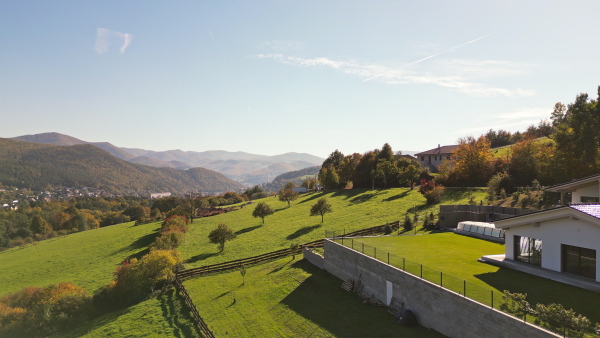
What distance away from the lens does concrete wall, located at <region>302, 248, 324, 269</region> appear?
34.6 metres

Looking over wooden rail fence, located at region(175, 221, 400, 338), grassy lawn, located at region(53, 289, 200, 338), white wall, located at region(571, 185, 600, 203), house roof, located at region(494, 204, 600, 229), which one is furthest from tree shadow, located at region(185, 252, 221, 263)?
white wall, located at region(571, 185, 600, 203)

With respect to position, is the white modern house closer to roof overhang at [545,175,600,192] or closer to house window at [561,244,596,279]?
house window at [561,244,596,279]

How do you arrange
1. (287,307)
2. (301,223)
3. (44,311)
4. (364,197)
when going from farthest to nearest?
(364,197) → (301,223) → (44,311) → (287,307)

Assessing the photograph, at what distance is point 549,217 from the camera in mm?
20781

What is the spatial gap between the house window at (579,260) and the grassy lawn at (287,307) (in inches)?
350

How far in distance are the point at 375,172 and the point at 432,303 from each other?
55867mm

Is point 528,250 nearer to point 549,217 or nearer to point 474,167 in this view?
point 549,217

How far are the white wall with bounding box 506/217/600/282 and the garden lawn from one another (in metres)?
24.1

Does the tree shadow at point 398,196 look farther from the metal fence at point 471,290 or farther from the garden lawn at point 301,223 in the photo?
the metal fence at point 471,290

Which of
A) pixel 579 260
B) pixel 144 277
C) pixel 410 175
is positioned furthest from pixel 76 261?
pixel 579 260

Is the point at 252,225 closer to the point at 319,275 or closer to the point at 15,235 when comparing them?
the point at 319,275

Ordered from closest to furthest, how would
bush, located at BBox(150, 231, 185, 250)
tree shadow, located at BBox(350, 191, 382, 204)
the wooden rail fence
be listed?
the wooden rail fence
bush, located at BBox(150, 231, 185, 250)
tree shadow, located at BBox(350, 191, 382, 204)

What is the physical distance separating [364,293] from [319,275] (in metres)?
6.77

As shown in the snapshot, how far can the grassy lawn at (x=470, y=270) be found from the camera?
17125 millimetres
